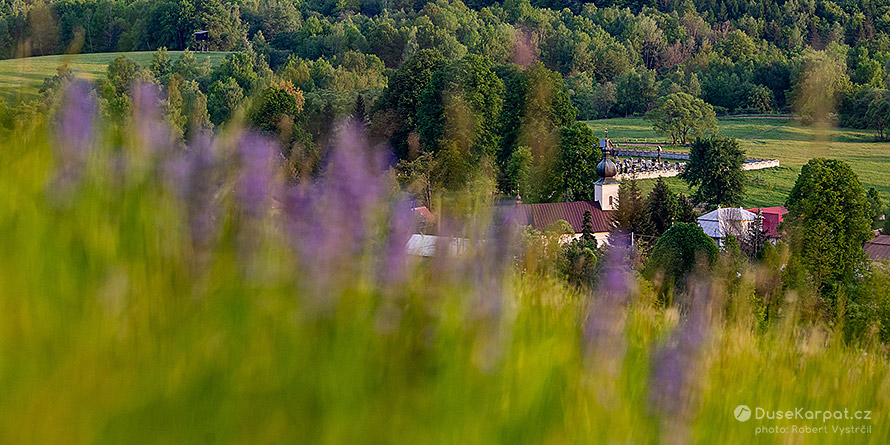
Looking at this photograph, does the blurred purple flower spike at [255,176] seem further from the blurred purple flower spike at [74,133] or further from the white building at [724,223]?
the white building at [724,223]

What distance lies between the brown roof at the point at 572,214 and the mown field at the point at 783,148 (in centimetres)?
1368

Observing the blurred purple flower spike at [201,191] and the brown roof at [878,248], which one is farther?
the brown roof at [878,248]

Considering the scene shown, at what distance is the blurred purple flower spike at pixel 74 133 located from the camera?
2271 mm

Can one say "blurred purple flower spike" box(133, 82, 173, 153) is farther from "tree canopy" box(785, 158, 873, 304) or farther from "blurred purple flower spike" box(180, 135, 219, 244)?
"tree canopy" box(785, 158, 873, 304)

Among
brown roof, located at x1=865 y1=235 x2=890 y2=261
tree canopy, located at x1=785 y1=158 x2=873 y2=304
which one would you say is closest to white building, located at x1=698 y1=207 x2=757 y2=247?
tree canopy, located at x1=785 y1=158 x2=873 y2=304

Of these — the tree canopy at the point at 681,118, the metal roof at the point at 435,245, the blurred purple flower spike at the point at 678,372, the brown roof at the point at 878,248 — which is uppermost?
the metal roof at the point at 435,245

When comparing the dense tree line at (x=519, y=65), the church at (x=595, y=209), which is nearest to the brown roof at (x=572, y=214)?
the church at (x=595, y=209)

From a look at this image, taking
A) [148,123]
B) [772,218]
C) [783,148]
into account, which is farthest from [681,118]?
[148,123]

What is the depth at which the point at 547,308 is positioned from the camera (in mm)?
2549

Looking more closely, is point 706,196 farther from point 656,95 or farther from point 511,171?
point 656,95

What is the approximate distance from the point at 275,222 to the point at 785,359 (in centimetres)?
150

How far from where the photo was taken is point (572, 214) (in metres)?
53.0

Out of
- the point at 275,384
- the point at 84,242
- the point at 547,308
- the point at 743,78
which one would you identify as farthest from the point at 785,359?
the point at 743,78

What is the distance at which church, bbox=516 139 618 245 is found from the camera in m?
50.8
